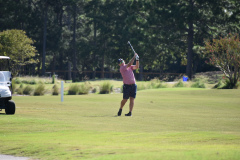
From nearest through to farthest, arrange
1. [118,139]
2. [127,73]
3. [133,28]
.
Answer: [118,139], [127,73], [133,28]

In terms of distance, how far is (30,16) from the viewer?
82.3 meters

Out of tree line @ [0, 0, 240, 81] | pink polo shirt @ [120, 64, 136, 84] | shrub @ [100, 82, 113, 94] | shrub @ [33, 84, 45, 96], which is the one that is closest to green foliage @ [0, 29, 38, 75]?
tree line @ [0, 0, 240, 81]

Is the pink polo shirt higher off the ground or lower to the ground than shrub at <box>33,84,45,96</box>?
higher

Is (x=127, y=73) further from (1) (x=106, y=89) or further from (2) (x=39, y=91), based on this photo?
(1) (x=106, y=89)

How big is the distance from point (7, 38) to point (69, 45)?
32.4 metres

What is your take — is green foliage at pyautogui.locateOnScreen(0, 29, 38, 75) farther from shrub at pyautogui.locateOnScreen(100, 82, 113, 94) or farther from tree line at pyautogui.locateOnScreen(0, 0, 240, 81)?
shrub at pyautogui.locateOnScreen(100, 82, 113, 94)

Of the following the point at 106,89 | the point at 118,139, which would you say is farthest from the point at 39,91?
the point at 118,139

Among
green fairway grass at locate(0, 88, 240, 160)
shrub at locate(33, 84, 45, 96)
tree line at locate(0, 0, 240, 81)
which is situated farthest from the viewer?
tree line at locate(0, 0, 240, 81)

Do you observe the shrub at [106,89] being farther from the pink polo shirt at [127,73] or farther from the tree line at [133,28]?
the pink polo shirt at [127,73]

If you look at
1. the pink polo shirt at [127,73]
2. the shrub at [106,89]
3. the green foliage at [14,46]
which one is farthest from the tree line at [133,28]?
the pink polo shirt at [127,73]

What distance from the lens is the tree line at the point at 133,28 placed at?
208 ft

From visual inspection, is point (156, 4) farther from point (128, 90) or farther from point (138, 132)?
point (138, 132)

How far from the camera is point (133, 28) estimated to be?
70.6 m

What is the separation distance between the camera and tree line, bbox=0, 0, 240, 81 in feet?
208
